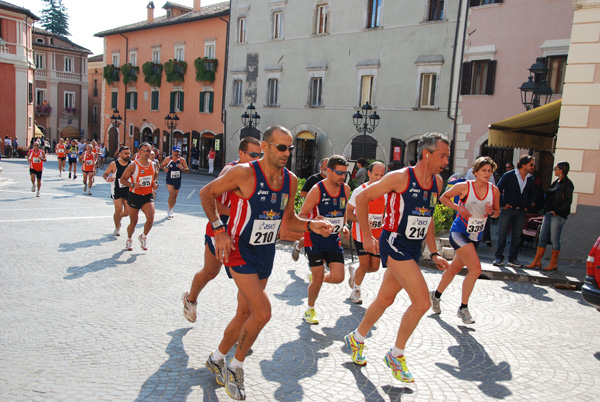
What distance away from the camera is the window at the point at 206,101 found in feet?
125

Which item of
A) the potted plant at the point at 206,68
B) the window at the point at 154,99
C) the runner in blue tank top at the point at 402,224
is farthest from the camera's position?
the window at the point at 154,99

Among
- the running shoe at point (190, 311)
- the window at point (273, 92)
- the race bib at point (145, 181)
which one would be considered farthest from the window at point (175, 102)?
the running shoe at point (190, 311)

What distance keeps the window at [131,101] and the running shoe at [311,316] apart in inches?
1699

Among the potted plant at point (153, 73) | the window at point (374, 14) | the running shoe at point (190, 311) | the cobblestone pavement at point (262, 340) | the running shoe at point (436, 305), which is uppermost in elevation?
the window at point (374, 14)

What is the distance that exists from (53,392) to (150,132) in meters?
42.5

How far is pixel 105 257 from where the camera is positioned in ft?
29.1

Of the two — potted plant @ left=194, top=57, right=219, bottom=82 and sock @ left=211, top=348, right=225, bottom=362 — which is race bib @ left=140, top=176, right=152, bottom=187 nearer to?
sock @ left=211, top=348, right=225, bottom=362

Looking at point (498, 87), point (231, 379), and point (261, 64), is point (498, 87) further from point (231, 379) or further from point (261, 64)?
point (231, 379)

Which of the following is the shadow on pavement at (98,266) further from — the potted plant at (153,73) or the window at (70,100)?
the window at (70,100)

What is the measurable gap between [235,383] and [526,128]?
37.9 feet

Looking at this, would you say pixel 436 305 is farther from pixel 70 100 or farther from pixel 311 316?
pixel 70 100

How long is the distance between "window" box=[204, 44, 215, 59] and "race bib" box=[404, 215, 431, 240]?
116 ft

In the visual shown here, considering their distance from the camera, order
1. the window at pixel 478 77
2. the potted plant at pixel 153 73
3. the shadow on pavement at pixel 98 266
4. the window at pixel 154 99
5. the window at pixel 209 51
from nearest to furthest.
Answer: the shadow on pavement at pixel 98 266 → the window at pixel 478 77 → the window at pixel 209 51 → the potted plant at pixel 153 73 → the window at pixel 154 99

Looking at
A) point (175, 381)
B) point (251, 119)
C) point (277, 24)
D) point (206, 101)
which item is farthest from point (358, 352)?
point (206, 101)
